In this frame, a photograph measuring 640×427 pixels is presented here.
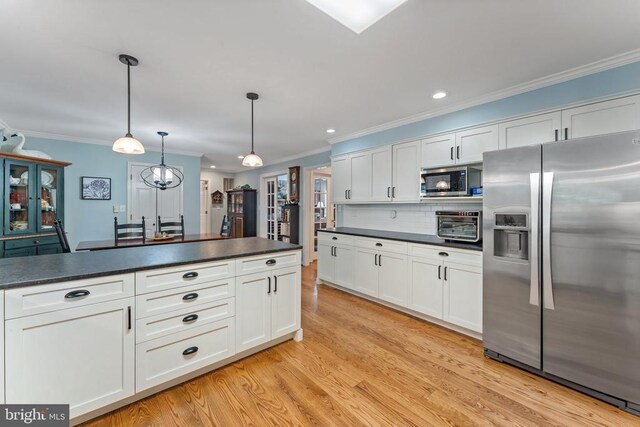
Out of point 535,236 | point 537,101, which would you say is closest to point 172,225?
point 535,236

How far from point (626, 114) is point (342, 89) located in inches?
92.3

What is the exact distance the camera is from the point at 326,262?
14.0 ft

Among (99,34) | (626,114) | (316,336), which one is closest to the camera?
(99,34)

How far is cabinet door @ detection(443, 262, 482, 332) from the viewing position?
101 inches

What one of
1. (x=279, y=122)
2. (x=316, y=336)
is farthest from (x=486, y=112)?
(x=316, y=336)

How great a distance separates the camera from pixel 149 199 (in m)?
5.30

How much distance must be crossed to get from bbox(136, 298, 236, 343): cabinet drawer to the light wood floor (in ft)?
1.45

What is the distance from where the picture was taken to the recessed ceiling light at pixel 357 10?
62.5 inches

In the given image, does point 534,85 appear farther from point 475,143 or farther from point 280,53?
point 280,53

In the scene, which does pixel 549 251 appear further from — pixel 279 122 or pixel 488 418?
pixel 279 122

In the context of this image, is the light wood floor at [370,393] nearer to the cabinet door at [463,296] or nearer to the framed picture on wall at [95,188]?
the cabinet door at [463,296]

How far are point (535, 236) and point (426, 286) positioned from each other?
1.22 m

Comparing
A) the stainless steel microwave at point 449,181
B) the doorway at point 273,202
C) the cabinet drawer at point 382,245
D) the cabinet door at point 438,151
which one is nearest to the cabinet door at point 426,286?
the cabinet drawer at point 382,245

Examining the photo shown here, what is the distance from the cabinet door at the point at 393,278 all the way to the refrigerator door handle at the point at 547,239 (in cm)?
136
